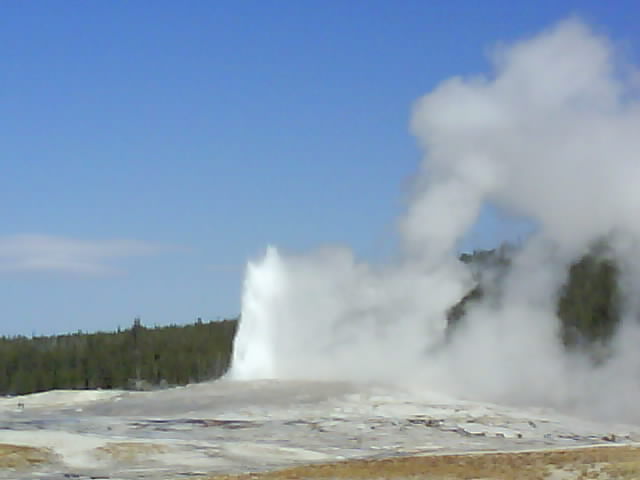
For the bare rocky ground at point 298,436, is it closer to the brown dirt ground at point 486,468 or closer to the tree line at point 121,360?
the brown dirt ground at point 486,468

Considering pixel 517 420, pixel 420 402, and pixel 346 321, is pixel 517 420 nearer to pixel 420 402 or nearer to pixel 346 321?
pixel 420 402

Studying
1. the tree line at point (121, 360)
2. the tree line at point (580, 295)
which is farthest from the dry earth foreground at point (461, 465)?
the tree line at point (121, 360)

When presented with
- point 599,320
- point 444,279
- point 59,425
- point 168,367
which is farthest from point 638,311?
point 59,425

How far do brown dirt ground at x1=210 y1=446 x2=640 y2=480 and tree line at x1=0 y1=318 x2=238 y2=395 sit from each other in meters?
48.6

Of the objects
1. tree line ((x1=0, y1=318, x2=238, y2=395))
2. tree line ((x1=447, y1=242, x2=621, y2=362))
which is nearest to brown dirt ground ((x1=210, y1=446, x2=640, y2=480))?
tree line ((x1=447, y1=242, x2=621, y2=362))

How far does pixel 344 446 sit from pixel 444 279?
24879 millimetres

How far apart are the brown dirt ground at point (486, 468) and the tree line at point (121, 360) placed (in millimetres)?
48630

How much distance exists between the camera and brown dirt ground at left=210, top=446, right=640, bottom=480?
91.0 ft

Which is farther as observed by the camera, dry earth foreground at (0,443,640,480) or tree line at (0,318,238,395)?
tree line at (0,318,238,395)

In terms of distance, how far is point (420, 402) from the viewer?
46125mm

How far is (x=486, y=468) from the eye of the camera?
95.3 ft

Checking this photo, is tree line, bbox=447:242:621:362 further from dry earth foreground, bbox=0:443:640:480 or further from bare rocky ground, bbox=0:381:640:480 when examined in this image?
dry earth foreground, bbox=0:443:640:480

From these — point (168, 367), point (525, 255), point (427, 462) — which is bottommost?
point (427, 462)

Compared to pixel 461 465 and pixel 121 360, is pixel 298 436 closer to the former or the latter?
pixel 461 465
